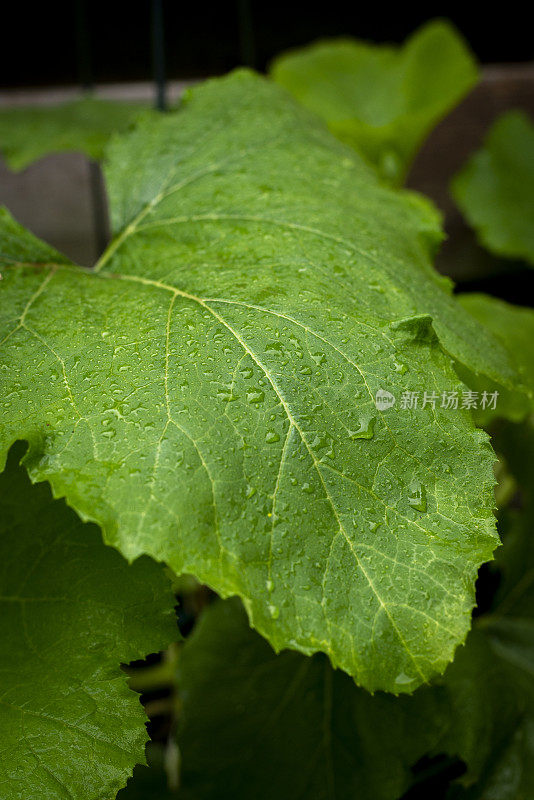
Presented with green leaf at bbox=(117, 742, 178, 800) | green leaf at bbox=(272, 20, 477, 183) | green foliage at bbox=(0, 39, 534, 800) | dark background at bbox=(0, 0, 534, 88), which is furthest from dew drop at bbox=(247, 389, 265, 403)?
dark background at bbox=(0, 0, 534, 88)

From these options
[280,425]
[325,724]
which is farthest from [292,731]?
[280,425]

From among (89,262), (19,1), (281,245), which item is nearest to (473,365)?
(281,245)

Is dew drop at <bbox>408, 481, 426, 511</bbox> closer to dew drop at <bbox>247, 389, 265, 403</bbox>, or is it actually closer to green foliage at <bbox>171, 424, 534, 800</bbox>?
dew drop at <bbox>247, 389, 265, 403</bbox>

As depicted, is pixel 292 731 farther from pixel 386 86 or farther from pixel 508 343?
pixel 386 86

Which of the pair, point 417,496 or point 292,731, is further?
point 292,731

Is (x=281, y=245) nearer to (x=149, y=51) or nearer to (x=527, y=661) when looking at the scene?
(x=527, y=661)

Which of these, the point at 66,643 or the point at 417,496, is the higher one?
the point at 417,496

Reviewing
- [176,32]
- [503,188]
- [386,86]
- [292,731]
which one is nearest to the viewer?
[292,731]

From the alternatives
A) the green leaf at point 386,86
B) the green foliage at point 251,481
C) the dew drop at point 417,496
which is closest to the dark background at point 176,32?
the green leaf at point 386,86
